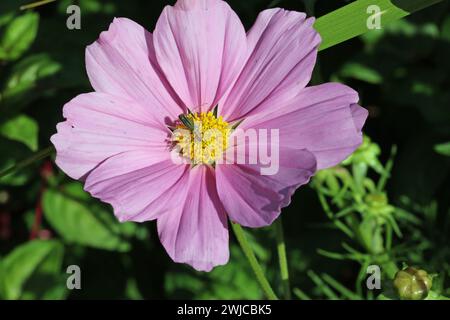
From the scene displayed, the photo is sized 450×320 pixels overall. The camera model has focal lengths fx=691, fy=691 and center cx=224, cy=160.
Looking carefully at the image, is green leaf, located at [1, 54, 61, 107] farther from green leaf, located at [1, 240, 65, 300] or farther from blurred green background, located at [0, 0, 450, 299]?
green leaf, located at [1, 240, 65, 300]

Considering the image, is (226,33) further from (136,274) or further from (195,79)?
(136,274)

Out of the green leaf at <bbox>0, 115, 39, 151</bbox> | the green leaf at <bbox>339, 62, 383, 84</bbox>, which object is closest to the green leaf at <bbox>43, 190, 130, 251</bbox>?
the green leaf at <bbox>0, 115, 39, 151</bbox>

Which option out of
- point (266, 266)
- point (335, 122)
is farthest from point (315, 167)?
A: point (266, 266)

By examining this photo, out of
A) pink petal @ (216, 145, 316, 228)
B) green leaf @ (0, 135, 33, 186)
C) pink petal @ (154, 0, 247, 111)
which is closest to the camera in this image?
A: pink petal @ (216, 145, 316, 228)

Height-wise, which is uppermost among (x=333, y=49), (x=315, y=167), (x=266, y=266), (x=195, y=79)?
(x=333, y=49)

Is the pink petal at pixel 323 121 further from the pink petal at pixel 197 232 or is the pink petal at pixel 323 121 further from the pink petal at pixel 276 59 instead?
the pink petal at pixel 197 232

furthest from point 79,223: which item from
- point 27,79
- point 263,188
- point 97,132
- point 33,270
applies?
point 263,188
